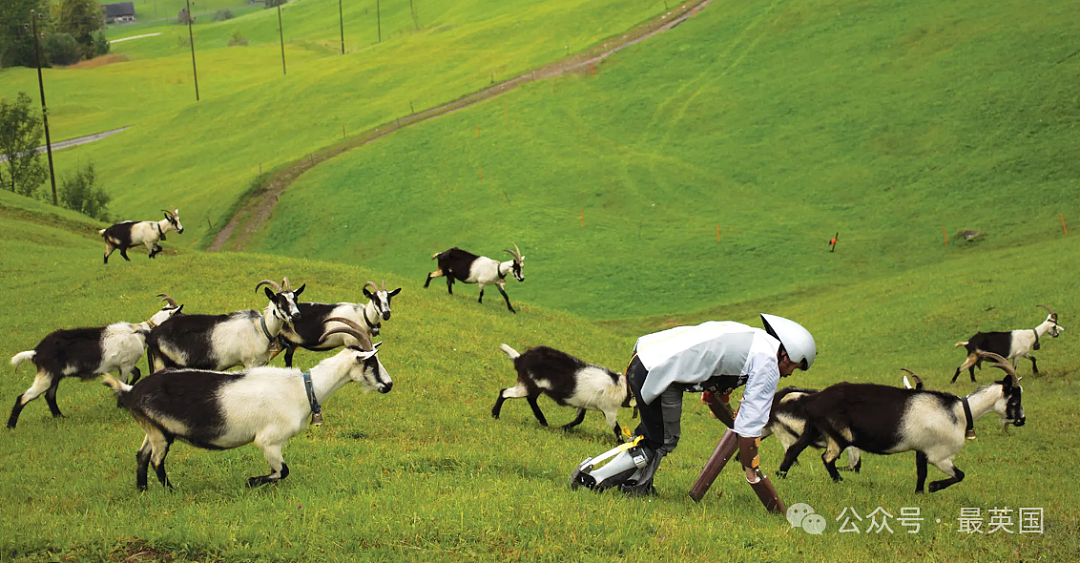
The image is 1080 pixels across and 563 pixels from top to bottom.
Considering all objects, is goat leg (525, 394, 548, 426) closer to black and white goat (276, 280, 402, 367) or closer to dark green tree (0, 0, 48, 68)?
black and white goat (276, 280, 402, 367)

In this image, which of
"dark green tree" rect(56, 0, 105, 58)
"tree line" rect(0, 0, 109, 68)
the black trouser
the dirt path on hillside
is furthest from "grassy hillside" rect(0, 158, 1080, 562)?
"dark green tree" rect(56, 0, 105, 58)

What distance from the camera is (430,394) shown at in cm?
1628

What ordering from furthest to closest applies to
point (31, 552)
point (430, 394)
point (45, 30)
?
point (45, 30) < point (430, 394) < point (31, 552)

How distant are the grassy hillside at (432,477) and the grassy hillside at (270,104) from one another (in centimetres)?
3913

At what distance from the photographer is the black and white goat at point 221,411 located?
9.40 m

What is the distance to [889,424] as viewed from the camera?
1212cm

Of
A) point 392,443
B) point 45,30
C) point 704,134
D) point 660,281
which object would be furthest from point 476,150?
point 45,30

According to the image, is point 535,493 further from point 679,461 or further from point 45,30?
point 45,30

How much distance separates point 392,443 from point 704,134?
2180 inches

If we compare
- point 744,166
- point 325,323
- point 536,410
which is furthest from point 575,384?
point 744,166

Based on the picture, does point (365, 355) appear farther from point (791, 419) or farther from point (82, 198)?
point (82, 198)

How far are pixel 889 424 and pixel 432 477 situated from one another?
23.1 ft

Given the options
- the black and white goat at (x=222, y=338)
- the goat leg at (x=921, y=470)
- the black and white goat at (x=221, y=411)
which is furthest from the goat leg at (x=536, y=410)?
the goat leg at (x=921, y=470)

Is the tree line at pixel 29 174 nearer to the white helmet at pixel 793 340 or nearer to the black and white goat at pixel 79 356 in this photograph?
the black and white goat at pixel 79 356
